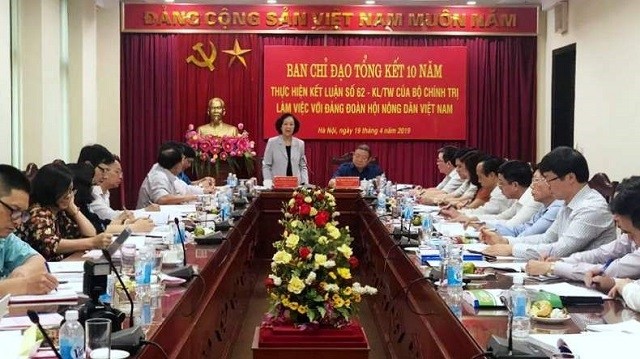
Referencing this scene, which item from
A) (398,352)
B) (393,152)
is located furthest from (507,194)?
(393,152)

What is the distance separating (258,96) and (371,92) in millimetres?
1283

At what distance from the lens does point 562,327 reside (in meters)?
2.11

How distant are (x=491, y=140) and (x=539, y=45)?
119 centimetres

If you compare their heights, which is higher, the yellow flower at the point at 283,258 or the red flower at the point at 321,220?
the red flower at the point at 321,220

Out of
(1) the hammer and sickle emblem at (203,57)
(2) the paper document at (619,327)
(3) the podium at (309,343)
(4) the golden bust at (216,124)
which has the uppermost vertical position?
(1) the hammer and sickle emblem at (203,57)

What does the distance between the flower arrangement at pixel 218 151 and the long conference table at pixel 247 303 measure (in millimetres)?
1685

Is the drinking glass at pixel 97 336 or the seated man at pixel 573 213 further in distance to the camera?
the seated man at pixel 573 213

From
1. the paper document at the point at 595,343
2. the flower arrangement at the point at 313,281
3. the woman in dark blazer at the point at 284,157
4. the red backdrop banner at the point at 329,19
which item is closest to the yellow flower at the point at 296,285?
the flower arrangement at the point at 313,281

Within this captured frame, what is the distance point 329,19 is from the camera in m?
8.89

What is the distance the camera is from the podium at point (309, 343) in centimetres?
307

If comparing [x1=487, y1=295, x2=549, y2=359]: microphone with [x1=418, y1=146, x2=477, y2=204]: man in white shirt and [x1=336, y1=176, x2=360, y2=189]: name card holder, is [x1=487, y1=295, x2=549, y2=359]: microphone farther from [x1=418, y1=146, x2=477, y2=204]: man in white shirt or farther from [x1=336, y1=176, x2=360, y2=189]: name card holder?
[x1=336, y1=176, x2=360, y2=189]: name card holder

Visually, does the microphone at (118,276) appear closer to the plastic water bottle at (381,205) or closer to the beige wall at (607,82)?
the plastic water bottle at (381,205)

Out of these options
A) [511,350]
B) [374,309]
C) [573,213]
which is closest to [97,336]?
[511,350]

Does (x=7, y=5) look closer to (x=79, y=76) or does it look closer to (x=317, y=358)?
(x=79, y=76)
